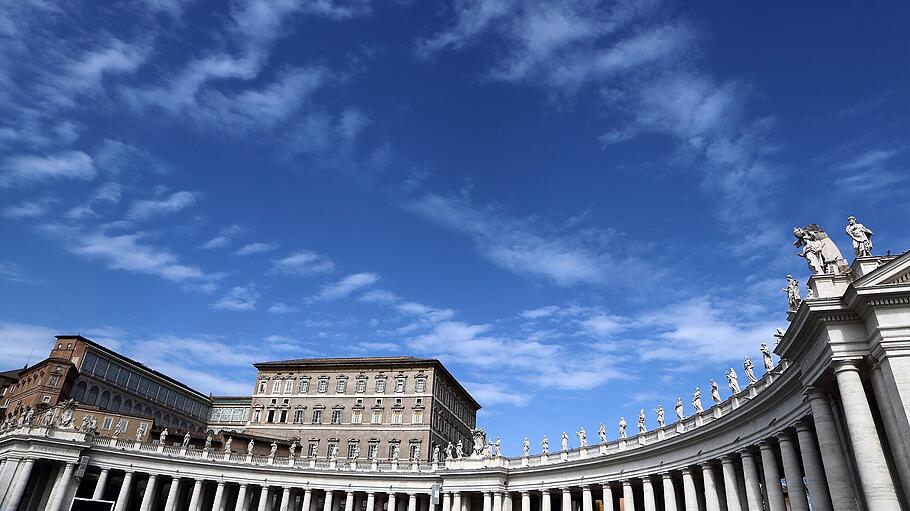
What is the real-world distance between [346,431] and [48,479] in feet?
114

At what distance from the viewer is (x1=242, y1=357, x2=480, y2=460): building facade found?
80562 millimetres

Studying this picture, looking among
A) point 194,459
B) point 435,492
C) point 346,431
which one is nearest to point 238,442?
point 194,459

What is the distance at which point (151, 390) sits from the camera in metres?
92.4

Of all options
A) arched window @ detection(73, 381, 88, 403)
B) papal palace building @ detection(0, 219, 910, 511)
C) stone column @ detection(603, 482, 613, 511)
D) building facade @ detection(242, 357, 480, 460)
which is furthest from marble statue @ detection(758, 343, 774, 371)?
arched window @ detection(73, 381, 88, 403)

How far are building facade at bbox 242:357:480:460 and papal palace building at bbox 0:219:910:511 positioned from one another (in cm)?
23

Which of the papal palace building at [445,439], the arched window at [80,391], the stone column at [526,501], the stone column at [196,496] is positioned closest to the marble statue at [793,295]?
the papal palace building at [445,439]

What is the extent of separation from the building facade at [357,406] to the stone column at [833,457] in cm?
5838

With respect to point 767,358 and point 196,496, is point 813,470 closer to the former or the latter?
point 767,358

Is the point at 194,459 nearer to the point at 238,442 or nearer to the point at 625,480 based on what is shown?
the point at 238,442

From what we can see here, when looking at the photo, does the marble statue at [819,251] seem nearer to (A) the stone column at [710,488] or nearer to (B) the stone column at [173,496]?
(A) the stone column at [710,488]

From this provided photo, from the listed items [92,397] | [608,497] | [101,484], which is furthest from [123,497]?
[608,497]

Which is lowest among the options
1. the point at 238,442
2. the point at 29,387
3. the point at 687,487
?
the point at 687,487

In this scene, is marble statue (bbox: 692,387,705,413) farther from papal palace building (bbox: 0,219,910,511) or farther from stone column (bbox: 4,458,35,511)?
stone column (bbox: 4,458,35,511)

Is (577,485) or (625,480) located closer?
(625,480)
